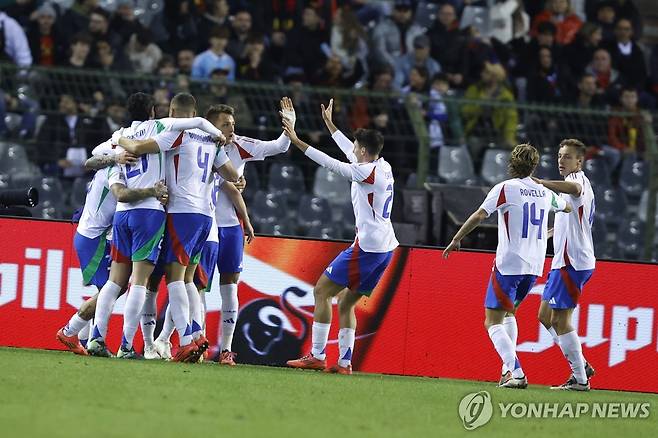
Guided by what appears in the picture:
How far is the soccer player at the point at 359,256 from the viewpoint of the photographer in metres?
10.8

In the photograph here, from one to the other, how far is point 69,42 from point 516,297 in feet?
25.6

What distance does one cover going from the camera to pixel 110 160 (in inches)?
408

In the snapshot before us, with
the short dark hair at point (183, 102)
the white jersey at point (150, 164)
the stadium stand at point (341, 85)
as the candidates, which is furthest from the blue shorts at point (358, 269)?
the stadium stand at point (341, 85)

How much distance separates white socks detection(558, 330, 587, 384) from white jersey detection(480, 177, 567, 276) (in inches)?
25.4

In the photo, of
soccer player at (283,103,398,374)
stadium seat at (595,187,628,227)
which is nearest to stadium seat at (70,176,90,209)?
Result: soccer player at (283,103,398,374)

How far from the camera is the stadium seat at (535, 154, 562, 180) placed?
51.2 ft

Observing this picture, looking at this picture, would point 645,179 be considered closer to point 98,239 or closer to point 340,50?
point 340,50

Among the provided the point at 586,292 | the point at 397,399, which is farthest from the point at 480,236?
the point at 397,399

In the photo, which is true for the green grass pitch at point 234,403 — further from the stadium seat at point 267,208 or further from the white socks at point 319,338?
the stadium seat at point 267,208

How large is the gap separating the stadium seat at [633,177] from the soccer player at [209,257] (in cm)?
691

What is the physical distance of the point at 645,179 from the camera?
16453mm

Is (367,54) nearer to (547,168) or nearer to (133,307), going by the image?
(547,168)

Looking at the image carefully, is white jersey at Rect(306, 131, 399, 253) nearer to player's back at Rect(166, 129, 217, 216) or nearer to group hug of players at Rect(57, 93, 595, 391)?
group hug of players at Rect(57, 93, 595, 391)

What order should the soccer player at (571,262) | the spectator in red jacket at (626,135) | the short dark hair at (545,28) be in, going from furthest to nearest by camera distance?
the short dark hair at (545,28) → the spectator in red jacket at (626,135) → the soccer player at (571,262)
